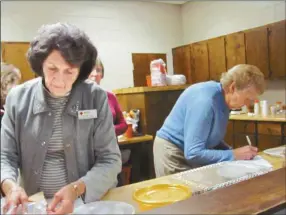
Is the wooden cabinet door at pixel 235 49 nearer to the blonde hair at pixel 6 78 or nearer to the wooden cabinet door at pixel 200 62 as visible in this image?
the wooden cabinet door at pixel 200 62

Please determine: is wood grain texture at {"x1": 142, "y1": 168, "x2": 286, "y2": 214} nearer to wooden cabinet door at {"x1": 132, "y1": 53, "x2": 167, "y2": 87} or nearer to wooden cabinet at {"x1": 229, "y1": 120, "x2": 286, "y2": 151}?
wooden cabinet at {"x1": 229, "y1": 120, "x2": 286, "y2": 151}

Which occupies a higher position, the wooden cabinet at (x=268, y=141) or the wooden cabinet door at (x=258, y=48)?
the wooden cabinet door at (x=258, y=48)

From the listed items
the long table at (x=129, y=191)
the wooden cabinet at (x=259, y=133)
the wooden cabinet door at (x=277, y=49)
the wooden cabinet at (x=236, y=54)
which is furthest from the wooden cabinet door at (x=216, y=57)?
the long table at (x=129, y=191)

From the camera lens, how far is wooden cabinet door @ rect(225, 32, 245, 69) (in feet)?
7.03

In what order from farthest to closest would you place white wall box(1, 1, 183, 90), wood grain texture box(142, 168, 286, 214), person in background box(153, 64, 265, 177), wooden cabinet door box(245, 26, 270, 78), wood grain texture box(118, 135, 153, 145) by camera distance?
white wall box(1, 1, 183, 90)
wooden cabinet door box(245, 26, 270, 78)
wood grain texture box(118, 135, 153, 145)
person in background box(153, 64, 265, 177)
wood grain texture box(142, 168, 286, 214)

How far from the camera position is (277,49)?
193 cm

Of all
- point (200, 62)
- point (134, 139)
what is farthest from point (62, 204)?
point (200, 62)

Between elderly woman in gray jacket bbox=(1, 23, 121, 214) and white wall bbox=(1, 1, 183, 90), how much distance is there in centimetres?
163

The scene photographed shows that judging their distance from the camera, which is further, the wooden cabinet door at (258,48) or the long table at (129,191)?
the wooden cabinet door at (258,48)

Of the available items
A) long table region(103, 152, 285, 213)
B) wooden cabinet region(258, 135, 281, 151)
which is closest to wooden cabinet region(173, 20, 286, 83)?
wooden cabinet region(258, 135, 281, 151)

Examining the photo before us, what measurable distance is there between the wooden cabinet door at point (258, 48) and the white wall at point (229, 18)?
0.20m

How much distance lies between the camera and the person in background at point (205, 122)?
752mm

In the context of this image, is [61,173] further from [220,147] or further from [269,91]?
[269,91]

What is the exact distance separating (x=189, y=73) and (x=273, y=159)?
186 cm
